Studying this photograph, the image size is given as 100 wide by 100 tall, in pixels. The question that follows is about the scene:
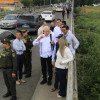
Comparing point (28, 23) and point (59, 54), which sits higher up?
point (28, 23)

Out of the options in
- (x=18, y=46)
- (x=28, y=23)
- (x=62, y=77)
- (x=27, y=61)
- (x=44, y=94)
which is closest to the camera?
(x=62, y=77)

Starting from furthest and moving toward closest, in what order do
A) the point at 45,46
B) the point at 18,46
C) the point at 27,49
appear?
the point at 27,49 → the point at 18,46 → the point at 45,46

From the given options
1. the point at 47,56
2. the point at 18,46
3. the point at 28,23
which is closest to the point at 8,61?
the point at 18,46

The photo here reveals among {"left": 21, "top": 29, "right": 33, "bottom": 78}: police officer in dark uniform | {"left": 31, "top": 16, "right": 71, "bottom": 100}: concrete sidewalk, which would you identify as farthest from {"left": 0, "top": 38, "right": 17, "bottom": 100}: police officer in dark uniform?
{"left": 21, "top": 29, "right": 33, "bottom": 78}: police officer in dark uniform

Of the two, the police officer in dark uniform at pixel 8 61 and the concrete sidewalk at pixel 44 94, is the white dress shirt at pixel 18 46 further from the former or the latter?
the concrete sidewalk at pixel 44 94

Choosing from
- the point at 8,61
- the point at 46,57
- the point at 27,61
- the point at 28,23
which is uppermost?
the point at 28,23

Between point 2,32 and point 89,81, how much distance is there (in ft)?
16.9

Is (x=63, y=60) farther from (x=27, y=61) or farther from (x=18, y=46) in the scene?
(x=27, y=61)

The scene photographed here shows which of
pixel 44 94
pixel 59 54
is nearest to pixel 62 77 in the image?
pixel 59 54

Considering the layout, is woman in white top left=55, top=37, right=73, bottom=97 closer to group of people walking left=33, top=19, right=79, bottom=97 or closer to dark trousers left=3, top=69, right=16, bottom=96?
group of people walking left=33, top=19, right=79, bottom=97

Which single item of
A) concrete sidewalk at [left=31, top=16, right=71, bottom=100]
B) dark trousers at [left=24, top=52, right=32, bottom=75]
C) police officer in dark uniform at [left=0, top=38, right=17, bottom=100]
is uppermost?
police officer in dark uniform at [left=0, top=38, right=17, bottom=100]

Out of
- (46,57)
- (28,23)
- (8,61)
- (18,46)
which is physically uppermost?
(28,23)

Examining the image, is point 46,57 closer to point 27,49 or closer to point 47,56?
point 47,56

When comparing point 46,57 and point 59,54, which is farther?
point 46,57
